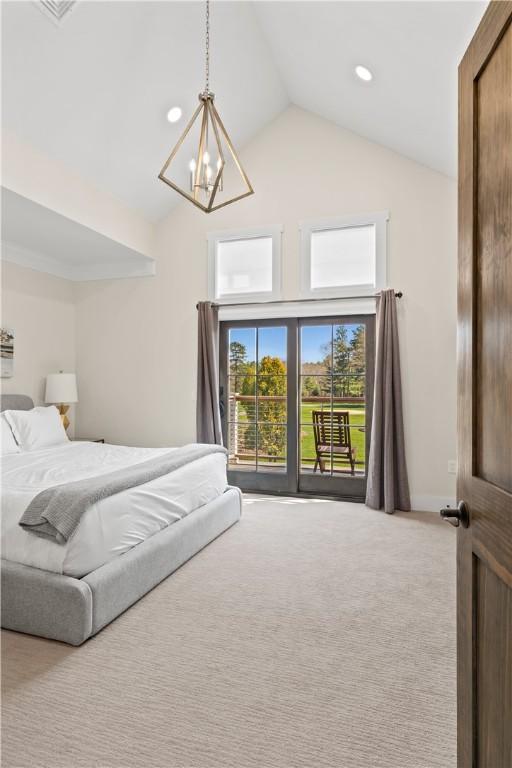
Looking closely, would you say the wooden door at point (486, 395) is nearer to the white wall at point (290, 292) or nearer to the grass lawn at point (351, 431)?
the white wall at point (290, 292)

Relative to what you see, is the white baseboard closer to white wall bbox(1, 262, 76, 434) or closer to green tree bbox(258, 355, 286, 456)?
green tree bbox(258, 355, 286, 456)

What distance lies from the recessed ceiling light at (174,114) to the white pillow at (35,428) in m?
2.93

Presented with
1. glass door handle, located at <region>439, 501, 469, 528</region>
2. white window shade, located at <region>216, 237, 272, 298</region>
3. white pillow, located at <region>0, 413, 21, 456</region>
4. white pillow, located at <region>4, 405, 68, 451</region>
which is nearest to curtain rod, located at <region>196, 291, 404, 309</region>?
white window shade, located at <region>216, 237, 272, 298</region>

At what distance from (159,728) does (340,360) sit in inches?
144

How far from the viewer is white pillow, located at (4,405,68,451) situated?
13.4ft

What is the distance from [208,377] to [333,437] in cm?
145

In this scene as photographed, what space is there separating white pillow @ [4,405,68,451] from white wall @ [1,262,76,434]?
597mm

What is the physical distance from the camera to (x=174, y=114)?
162 inches

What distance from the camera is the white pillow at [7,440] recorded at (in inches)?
152

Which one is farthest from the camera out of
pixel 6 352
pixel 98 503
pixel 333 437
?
pixel 333 437

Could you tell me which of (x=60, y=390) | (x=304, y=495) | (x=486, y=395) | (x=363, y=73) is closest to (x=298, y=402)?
(x=304, y=495)

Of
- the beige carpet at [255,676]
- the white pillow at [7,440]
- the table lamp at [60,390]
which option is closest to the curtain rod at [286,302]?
the table lamp at [60,390]

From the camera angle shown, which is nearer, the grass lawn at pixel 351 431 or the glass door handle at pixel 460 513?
the glass door handle at pixel 460 513

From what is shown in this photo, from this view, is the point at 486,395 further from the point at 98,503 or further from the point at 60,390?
the point at 60,390
